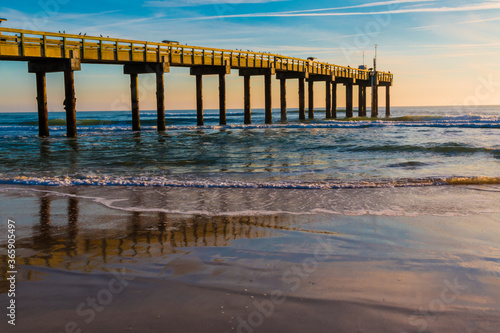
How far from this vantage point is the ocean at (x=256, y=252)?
339cm

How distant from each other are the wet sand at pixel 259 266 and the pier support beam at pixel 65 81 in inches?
773

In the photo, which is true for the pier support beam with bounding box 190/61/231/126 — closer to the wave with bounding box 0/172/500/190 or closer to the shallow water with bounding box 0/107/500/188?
the shallow water with bounding box 0/107/500/188

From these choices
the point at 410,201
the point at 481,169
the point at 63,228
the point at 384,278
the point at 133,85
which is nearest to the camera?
the point at 384,278

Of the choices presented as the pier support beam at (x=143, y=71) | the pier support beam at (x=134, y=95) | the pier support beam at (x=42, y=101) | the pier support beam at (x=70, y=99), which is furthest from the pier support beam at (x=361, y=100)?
the pier support beam at (x=42, y=101)

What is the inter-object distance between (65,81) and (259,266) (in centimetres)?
2455

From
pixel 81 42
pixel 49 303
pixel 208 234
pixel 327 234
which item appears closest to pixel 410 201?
pixel 327 234

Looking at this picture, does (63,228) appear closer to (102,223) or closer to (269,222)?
(102,223)

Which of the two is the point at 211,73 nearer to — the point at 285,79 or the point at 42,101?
the point at 285,79

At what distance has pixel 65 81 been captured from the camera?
26.0 meters

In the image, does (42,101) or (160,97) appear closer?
(42,101)

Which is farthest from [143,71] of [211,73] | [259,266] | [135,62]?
[259,266]

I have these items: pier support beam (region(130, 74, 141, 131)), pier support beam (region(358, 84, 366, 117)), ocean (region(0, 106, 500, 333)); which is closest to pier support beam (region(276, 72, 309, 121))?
pier support beam (region(130, 74, 141, 131))

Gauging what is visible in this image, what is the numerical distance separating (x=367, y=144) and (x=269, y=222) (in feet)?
50.3

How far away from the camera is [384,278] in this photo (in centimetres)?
411
